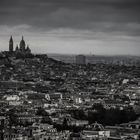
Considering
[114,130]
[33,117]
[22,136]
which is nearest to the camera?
[22,136]

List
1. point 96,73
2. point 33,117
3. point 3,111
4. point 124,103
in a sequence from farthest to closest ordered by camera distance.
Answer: point 96,73 < point 124,103 < point 3,111 < point 33,117

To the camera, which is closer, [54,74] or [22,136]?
[22,136]

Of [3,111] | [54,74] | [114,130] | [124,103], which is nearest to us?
[114,130]

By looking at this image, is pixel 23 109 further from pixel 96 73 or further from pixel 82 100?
pixel 96 73

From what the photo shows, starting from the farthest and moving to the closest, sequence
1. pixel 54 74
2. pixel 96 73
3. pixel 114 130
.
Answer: pixel 96 73, pixel 54 74, pixel 114 130

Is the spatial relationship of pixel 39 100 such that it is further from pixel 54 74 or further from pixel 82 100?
pixel 54 74

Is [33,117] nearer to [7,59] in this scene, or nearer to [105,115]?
[105,115]

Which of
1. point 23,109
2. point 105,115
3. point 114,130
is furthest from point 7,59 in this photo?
point 114,130

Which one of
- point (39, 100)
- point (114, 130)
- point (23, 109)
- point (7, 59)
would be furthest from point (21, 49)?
point (114, 130)

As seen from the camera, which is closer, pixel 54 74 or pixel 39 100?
pixel 39 100
